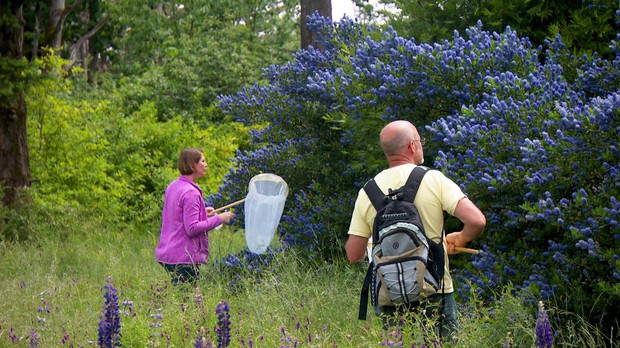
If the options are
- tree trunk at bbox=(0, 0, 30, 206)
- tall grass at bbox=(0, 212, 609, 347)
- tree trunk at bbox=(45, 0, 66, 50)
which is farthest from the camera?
tree trunk at bbox=(45, 0, 66, 50)

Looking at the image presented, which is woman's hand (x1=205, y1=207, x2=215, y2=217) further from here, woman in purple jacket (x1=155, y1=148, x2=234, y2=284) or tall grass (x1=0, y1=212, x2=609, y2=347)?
tall grass (x1=0, y1=212, x2=609, y2=347)

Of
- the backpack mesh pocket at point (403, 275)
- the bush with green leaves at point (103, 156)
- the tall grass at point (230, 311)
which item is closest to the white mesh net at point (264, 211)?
the tall grass at point (230, 311)

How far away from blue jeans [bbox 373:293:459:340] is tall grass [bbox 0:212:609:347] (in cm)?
7

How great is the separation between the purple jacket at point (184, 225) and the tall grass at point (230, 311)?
8.2 inches

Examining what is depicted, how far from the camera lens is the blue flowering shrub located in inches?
202

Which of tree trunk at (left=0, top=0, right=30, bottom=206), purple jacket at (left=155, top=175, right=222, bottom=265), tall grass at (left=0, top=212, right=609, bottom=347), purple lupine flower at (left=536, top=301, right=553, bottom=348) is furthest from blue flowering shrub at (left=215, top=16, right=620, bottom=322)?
tree trunk at (left=0, top=0, right=30, bottom=206)

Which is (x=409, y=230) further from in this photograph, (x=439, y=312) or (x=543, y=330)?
(x=543, y=330)

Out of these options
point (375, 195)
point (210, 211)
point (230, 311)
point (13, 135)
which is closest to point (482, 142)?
point (375, 195)

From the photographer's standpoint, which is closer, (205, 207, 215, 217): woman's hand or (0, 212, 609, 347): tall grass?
(0, 212, 609, 347): tall grass

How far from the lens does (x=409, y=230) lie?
4477mm

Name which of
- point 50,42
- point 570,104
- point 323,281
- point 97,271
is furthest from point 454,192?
point 50,42

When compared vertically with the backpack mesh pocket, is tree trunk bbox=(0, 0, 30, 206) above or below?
above

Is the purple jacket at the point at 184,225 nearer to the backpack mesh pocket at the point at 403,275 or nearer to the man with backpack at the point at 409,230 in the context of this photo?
the man with backpack at the point at 409,230

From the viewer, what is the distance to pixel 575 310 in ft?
17.0
